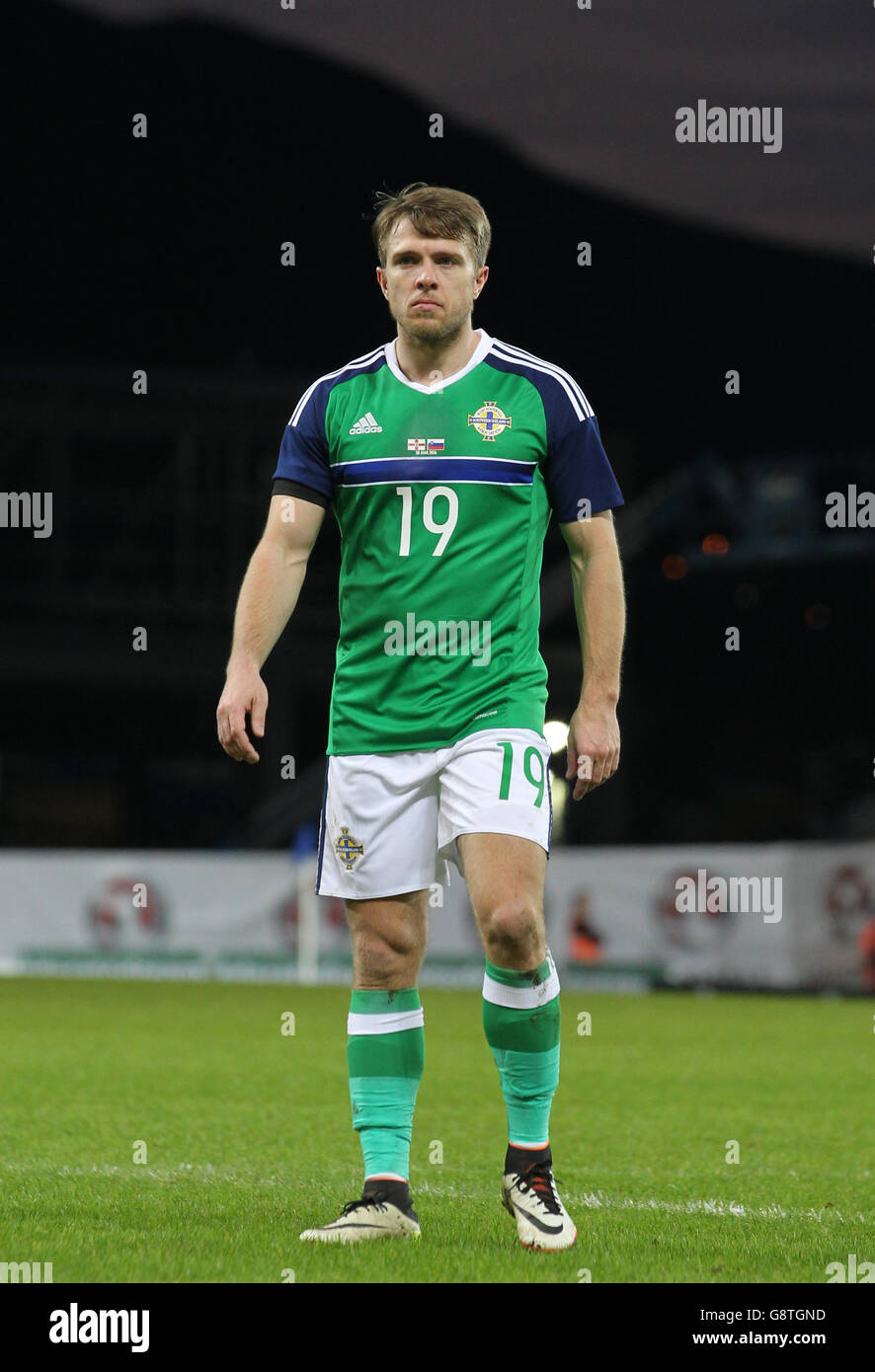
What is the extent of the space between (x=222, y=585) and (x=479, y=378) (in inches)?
1202

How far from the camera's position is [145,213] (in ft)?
149

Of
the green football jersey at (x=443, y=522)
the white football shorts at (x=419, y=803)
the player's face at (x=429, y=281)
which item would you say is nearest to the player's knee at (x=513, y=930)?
the white football shorts at (x=419, y=803)

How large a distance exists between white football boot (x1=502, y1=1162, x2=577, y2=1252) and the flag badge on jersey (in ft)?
6.00

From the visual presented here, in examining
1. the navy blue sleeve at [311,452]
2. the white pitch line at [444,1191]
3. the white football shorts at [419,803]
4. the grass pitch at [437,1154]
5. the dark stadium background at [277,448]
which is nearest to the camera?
the grass pitch at [437,1154]

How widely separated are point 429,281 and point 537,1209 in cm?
234

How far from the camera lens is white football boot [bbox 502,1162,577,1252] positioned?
15.3 ft

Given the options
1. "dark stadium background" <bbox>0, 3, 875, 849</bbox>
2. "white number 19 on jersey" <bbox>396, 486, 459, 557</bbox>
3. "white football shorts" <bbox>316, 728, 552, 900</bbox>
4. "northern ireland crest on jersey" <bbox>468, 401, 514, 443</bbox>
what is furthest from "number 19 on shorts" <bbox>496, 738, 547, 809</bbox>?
"dark stadium background" <bbox>0, 3, 875, 849</bbox>

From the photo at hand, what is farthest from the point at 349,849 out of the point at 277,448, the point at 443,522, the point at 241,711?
the point at 277,448

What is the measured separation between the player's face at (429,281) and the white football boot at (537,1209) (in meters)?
2.14

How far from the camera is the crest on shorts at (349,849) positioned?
191 inches

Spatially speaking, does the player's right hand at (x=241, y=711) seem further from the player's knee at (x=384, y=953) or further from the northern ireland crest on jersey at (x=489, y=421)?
the northern ireland crest on jersey at (x=489, y=421)

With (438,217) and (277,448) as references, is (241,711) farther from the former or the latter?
(277,448)

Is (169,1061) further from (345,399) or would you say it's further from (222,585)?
(222,585)
